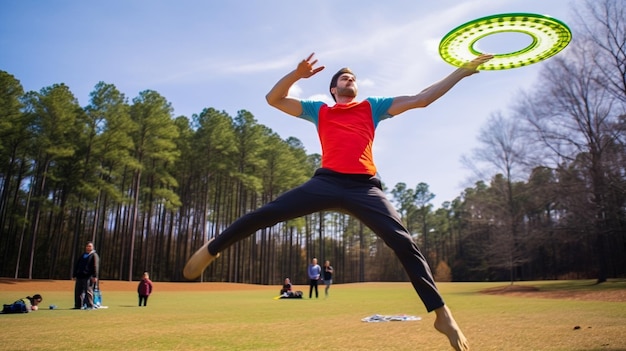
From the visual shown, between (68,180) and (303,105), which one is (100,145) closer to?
(68,180)

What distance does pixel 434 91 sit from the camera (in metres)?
4.08

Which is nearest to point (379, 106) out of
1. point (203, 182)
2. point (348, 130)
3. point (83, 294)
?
point (348, 130)

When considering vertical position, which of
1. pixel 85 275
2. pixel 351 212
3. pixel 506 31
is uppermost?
pixel 506 31

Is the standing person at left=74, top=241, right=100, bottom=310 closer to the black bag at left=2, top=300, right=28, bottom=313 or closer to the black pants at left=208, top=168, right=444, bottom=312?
the black bag at left=2, top=300, right=28, bottom=313

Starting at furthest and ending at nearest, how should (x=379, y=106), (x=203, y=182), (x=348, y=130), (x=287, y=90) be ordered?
(x=203, y=182) → (x=287, y=90) → (x=379, y=106) → (x=348, y=130)

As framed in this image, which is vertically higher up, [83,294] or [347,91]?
[347,91]

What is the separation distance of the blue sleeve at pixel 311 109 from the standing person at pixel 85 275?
11442mm

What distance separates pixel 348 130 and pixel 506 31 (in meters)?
2.00

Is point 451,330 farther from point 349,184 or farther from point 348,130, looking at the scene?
point 348,130

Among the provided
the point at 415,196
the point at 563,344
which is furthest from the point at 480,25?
the point at 415,196

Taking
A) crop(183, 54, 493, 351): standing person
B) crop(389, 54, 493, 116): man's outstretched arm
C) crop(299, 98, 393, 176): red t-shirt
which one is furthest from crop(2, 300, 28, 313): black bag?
crop(389, 54, 493, 116): man's outstretched arm

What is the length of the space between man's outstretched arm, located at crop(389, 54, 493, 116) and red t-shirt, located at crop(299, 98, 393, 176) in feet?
0.32

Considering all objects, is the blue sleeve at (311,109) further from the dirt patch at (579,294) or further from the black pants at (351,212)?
the dirt patch at (579,294)

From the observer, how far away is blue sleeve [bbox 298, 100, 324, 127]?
4.30 meters
